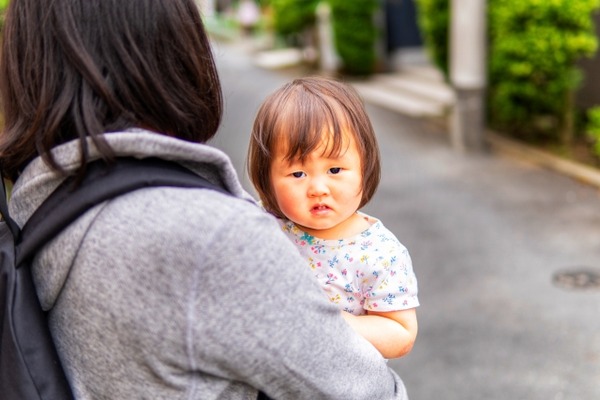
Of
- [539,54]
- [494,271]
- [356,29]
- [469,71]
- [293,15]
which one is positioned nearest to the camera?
[494,271]

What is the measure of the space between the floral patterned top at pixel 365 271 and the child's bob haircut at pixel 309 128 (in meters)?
0.11

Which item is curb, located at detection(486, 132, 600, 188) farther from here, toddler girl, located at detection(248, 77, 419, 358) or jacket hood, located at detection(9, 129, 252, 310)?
jacket hood, located at detection(9, 129, 252, 310)

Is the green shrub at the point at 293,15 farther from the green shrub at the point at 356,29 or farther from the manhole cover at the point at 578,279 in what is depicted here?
the manhole cover at the point at 578,279

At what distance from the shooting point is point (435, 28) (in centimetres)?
1044

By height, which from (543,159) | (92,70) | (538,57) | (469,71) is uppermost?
(92,70)

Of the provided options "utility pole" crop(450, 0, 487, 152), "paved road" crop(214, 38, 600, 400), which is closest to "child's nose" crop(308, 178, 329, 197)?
"paved road" crop(214, 38, 600, 400)

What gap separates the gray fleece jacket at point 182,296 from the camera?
1129 mm

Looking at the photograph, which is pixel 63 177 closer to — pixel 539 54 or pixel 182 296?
pixel 182 296

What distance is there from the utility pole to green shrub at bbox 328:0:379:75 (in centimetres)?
583

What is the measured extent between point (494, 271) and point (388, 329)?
4.25 metres

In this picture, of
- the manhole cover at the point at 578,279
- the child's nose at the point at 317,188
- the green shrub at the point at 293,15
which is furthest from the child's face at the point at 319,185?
the green shrub at the point at 293,15

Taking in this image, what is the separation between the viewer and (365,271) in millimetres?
1580

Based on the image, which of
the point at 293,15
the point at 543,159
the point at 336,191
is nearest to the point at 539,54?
the point at 543,159

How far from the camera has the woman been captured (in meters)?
1.13
